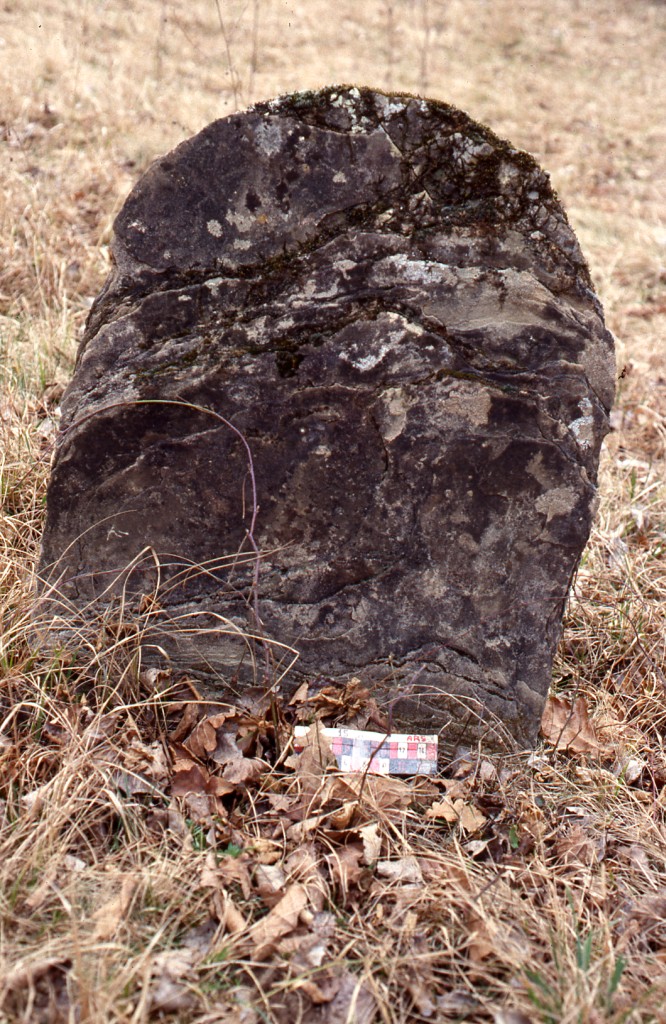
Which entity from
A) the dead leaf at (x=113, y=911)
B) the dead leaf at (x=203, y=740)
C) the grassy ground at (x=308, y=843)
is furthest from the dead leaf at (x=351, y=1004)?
the dead leaf at (x=203, y=740)

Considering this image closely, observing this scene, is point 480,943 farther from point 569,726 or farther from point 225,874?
point 569,726

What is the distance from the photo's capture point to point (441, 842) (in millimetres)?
2369

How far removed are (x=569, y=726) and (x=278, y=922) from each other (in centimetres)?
129

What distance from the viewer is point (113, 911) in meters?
1.96

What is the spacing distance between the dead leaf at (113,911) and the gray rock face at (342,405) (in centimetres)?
77

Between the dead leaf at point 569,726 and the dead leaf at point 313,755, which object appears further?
the dead leaf at point 569,726

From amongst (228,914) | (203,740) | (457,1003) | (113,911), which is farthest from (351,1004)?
(203,740)

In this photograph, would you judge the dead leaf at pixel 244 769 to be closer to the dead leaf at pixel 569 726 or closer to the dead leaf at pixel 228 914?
the dead leaf at pixel 228 914

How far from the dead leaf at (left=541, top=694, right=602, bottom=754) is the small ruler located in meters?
0.45

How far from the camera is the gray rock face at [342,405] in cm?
241

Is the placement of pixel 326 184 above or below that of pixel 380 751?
above

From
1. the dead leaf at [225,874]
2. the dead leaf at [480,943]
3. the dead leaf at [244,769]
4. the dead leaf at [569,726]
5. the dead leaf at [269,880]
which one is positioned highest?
the dead leaf at [480,943]

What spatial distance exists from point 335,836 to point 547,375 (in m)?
1.49

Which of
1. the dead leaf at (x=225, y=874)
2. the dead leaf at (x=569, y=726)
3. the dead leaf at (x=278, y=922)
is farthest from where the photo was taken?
the dead leaf at (x=569, y=726)
